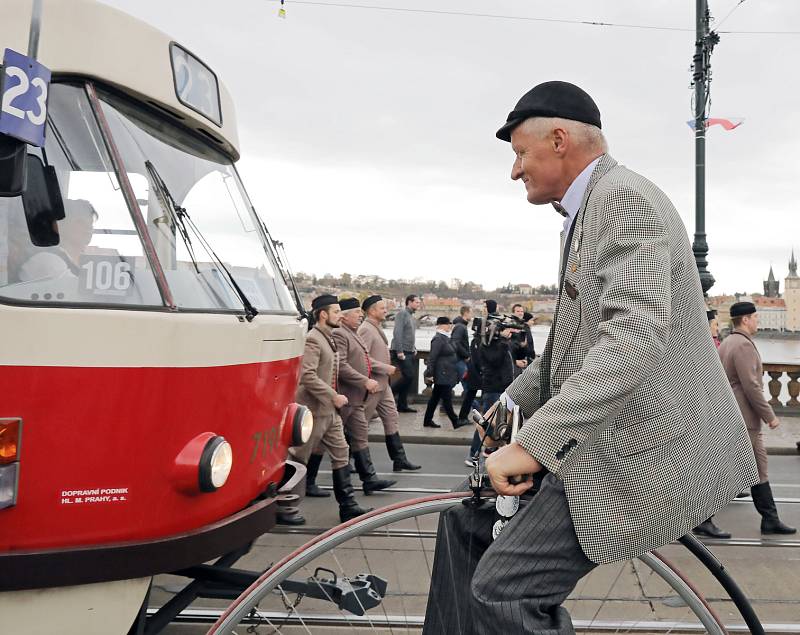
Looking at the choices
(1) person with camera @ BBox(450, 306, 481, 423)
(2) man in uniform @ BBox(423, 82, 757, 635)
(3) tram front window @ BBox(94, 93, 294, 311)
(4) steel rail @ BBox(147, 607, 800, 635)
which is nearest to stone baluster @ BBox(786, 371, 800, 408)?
(1) person with camera @ BBox(450, 306, 481, 423)

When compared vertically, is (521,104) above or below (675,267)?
above

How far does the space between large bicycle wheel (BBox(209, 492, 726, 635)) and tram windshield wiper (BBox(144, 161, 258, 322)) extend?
122 cm

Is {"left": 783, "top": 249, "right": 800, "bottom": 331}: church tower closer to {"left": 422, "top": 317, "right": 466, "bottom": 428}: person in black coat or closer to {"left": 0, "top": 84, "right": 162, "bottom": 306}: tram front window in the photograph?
{"left": 422, "top": 317, "right": 466, "bottom": 428}: person in black coat

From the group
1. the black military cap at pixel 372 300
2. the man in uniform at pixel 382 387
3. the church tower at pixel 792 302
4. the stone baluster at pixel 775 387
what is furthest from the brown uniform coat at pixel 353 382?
the church tower at pixel 792 302

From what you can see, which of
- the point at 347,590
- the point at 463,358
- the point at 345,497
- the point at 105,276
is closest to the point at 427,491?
the point at 345,497

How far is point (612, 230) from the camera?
6.52 feet

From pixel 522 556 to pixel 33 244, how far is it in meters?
2.11

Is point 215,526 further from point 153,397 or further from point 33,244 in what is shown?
point 33,244

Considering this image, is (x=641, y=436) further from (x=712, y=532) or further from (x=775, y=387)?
(x=775, y=387)

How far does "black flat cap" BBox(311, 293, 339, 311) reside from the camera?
293 inches

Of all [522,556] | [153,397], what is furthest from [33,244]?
[522,556]

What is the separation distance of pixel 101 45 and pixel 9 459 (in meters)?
1.64

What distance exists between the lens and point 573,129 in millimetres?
2197

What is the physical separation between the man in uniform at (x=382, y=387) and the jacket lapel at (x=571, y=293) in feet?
21.3
